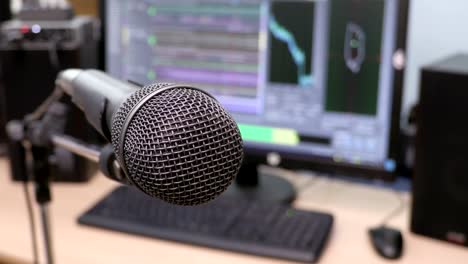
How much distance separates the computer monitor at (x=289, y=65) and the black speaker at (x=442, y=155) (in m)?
0.08

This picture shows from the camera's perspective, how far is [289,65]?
1.03 m

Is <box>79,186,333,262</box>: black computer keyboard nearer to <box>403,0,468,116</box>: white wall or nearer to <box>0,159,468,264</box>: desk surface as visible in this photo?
<box>0,159,468,264</box>: desk surface

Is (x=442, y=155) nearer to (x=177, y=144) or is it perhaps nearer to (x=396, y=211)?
(x=396, y=211)

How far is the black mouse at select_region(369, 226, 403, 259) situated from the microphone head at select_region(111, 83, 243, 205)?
50cm

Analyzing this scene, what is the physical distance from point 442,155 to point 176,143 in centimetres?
60

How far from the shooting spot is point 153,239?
94cm

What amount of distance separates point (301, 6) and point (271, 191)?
37 centimetres

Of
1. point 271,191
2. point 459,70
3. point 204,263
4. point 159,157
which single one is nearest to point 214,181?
point 159,157

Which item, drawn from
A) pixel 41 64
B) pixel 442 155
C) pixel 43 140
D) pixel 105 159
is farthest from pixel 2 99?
pixel 442 155

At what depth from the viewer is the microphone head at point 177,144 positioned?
1.42 ft

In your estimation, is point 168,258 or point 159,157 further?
point 168,258

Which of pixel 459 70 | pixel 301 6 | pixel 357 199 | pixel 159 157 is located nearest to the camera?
pixel 159 157

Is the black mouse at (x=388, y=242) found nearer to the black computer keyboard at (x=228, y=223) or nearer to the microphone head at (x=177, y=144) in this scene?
the black computer keyboard at (x=228, y=223)

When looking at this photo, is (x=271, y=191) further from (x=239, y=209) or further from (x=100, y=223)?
(x=100, y=223)
